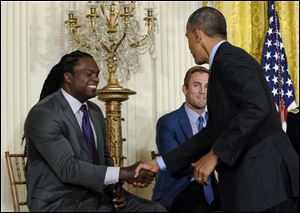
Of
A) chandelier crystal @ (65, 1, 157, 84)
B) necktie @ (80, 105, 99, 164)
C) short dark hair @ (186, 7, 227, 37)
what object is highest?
chandelier crystal @ (65, 1, 157, 84)

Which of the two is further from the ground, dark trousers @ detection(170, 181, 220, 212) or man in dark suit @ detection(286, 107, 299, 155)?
man in dark suit @ detection(286, 107, 299, 155)

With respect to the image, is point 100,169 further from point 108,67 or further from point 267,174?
point 108,67

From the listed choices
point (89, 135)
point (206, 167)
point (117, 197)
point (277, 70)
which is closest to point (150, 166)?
point (117, 197)

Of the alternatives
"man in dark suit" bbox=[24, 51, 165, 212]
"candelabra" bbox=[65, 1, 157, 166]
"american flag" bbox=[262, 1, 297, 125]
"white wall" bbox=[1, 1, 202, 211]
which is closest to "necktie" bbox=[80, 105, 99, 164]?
"man in dark suit" bbox=[24, 51, 165, 212]

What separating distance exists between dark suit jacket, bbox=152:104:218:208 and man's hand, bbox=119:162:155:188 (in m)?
0.87

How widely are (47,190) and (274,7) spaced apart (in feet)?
13.5

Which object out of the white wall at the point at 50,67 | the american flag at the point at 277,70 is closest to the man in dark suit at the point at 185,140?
the white wall at the point at 50,67

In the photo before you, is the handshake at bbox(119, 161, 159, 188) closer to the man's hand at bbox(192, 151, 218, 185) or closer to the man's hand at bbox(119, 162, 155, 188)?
the man's hand at bbox(119, 162, 155, 188)

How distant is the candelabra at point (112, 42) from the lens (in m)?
5.35

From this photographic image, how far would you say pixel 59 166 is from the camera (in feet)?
10.5

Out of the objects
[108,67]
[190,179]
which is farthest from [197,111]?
[108,67]

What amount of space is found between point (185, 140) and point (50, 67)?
6.06 feet

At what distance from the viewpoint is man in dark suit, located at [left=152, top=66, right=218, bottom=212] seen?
4242 mm

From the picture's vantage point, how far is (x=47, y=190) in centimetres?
322
